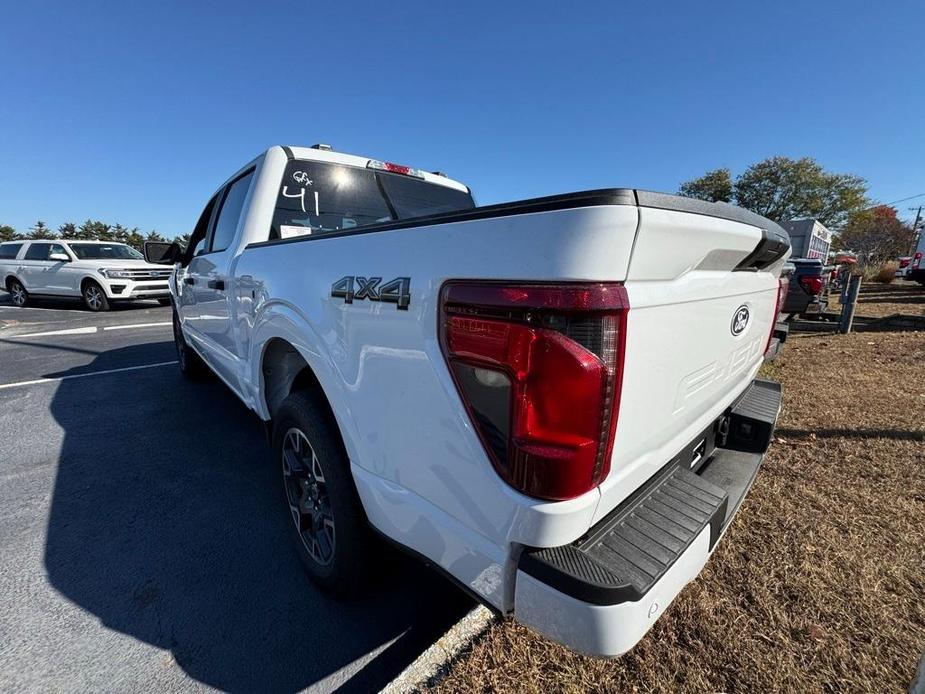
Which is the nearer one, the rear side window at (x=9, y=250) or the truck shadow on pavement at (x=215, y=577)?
the truck shadow on pavement at (x=215, y=577)

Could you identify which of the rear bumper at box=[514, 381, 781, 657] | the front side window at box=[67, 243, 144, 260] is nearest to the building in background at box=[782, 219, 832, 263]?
the rear bumper at box=[514, 381, 781, 657]

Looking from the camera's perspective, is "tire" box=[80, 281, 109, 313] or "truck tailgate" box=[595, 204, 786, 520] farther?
"tire" box=[80, 281, 109, 313]

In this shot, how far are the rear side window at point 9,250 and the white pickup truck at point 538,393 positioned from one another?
16.5 m

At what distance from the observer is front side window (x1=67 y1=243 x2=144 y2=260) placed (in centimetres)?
1153

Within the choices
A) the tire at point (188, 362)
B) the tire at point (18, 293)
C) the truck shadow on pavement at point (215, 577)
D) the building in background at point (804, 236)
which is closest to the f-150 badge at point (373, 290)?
the truck shadow on pavement at point (215, 577)

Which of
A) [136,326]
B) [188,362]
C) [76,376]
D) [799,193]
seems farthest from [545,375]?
[799,193]

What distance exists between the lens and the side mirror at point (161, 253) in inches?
169

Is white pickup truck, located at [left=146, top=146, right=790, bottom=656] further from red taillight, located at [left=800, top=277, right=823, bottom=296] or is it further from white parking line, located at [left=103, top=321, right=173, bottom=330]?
white parking line, located at [left=103, top=321, right=173, bottom=330]

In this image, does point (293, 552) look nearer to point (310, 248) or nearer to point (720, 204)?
point (310, 248)

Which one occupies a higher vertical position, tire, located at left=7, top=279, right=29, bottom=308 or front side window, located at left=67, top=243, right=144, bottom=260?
front side window, located at left=67, top=243, right=144, bottom=260

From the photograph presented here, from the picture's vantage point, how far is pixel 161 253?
14.6 feet

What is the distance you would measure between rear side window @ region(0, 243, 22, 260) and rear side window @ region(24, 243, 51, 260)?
2.19ft

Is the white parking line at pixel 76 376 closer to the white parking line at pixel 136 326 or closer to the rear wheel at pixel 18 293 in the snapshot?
the white parking line at pixel 136 326

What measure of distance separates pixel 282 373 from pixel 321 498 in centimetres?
76
